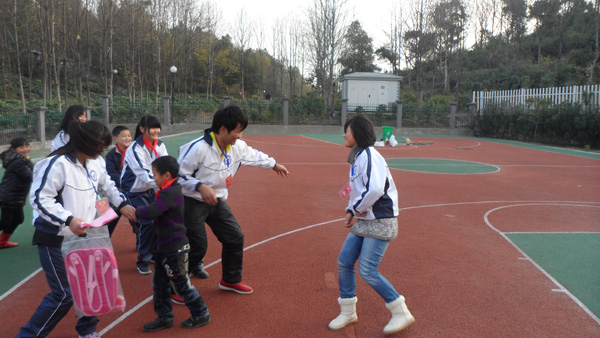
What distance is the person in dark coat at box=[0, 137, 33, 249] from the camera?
5301mm

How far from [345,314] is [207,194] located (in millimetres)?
1464

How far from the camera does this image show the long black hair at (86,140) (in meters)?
3.10

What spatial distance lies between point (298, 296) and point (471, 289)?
5.63ft

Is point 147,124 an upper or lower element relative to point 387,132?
upper

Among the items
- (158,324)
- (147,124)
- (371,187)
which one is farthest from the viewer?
(147,124)

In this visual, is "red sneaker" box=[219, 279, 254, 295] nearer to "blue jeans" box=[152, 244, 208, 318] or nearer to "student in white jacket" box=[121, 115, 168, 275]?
"blue jeans" box=[152, 244, 208, 318]

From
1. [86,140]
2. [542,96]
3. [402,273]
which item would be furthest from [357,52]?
[86,140]

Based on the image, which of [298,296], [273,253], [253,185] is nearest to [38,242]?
[298,296]

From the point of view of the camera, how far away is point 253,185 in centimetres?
1053

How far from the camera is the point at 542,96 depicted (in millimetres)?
24266

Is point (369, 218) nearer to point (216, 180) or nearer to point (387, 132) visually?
point (216, 180)

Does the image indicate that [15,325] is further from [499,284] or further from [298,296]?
[499,284]

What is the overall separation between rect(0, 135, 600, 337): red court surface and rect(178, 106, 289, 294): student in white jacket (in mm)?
460

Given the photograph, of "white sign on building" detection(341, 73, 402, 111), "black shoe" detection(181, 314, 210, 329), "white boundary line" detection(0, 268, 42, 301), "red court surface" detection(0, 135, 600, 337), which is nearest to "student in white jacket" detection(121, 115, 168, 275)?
"red court surface" detection(0, 135, 600, 337)
